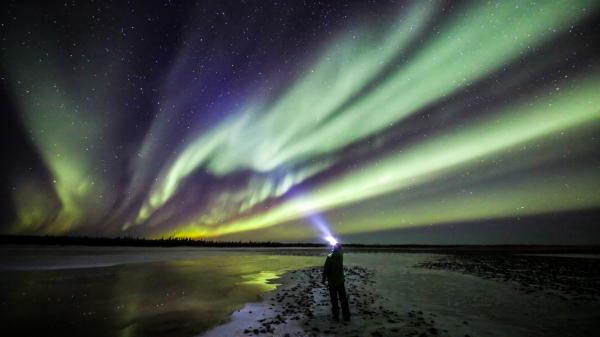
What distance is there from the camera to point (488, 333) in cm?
1049

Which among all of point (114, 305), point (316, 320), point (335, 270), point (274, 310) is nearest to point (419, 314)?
point (335, 270)

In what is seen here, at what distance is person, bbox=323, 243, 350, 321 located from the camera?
11.7m

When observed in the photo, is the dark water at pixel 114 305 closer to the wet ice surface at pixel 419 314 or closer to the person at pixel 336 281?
the wet ice surface at pixel 419 314

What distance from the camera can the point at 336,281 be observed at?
12.0 meters

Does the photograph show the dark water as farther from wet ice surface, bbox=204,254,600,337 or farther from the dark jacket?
the dark jacket

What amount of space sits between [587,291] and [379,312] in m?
15.1

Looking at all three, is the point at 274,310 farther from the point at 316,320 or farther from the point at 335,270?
the point at 335,270

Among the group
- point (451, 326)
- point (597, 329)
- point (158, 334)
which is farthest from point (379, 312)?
point (158, 334)

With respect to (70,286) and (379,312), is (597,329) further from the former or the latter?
(70,286)

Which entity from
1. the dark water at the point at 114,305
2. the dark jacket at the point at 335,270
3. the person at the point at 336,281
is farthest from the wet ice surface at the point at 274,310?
the dark jacket at the point at 335,270

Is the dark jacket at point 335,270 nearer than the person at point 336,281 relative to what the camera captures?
No

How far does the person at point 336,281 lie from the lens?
11.7 meters

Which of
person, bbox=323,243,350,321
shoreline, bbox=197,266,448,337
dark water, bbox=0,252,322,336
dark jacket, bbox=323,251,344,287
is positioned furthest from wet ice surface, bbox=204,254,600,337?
dark water, bbox=0,252,322,336

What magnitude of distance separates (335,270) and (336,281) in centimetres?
40
